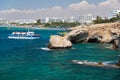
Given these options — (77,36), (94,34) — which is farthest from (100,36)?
(77,36)

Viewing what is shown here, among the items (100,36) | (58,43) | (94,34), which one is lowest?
(100,36)

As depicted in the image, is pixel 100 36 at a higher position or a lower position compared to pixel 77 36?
lower

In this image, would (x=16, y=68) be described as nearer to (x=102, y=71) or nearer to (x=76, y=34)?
(x=102, y=71)

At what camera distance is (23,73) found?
184ft

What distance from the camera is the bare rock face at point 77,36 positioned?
5054 inches

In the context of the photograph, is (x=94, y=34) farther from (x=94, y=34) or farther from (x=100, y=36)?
(x=100, y=36)

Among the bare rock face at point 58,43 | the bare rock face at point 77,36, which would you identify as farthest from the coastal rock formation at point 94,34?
the bare rock face at point 58,43

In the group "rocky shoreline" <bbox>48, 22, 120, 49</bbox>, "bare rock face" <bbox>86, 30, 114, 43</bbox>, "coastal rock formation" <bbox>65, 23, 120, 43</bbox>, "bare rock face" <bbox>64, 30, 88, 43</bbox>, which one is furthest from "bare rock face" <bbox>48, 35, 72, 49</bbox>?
"bare rock face" <bbox>86, 30, 114, 43</bbox>

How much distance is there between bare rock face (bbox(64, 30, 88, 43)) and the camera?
421 ft

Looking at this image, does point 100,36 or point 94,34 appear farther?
point 100,36

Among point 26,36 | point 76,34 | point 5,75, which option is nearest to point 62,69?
point 5,75

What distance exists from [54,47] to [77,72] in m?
41.9

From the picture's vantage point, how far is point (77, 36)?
13012 cm

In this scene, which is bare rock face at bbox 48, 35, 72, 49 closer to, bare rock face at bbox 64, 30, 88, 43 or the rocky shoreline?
the rocky shoreline
